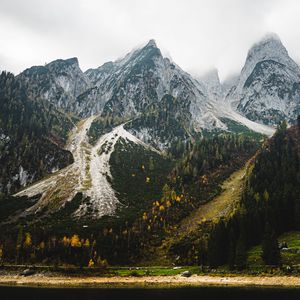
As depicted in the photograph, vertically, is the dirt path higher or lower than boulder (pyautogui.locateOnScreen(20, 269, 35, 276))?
higher

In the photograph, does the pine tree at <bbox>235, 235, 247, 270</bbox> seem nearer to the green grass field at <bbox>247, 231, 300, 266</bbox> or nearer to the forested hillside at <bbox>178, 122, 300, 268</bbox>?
the forested hillside at <bbox>178, 122, 300, 268</bbox>

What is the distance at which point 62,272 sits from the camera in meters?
111

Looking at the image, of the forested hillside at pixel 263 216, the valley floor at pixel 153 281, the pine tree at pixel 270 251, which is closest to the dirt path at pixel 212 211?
the forested hillside at pixel 263 216

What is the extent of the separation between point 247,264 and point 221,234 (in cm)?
1831

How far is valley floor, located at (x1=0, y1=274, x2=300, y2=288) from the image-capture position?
80519mm

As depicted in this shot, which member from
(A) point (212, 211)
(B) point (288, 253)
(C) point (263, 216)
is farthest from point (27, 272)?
(A) point (212, 211)

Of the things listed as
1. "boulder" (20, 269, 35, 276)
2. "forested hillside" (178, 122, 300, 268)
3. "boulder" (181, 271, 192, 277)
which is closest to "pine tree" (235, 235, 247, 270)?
"forested hillside" (178, 122, 300, 268)

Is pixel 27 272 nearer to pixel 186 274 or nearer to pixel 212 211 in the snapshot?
pixel 186 274

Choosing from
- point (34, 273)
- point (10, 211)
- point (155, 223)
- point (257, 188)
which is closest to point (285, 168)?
point (257, 188)

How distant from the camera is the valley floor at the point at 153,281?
80.5 metres

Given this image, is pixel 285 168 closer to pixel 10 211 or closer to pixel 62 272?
pixel 62 272

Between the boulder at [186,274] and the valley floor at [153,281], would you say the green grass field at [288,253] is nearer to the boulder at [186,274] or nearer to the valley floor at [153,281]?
the valley floor at [153,281]

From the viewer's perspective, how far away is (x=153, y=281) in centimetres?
9612

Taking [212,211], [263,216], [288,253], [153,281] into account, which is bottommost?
[153,281]
